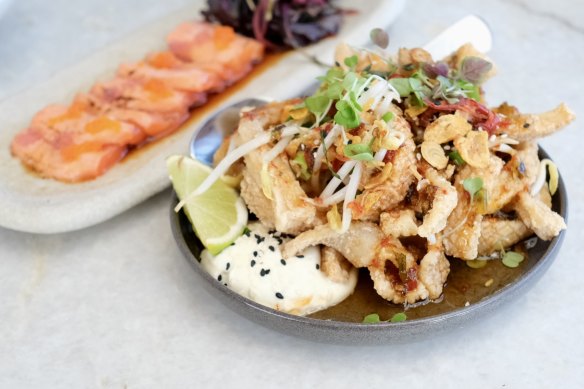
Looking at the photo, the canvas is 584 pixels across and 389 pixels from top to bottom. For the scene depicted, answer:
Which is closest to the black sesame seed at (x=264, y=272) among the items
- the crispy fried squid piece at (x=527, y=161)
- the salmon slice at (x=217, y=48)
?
the crispy fried squid piece at (x=527, y=161)

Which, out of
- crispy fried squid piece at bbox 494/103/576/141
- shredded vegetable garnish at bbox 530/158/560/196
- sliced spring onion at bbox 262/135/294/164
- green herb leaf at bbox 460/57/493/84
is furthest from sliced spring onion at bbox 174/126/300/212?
shredded vegetable garnish at bbox 530/158/560/196

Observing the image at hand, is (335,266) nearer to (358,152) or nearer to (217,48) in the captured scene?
(358,152)

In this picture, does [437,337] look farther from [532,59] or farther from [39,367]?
[532,59]

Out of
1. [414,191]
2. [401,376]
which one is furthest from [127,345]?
[414,191]

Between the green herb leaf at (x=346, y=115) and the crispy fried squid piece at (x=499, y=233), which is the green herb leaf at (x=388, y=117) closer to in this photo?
the green herb leaf at (x=346, y=115)

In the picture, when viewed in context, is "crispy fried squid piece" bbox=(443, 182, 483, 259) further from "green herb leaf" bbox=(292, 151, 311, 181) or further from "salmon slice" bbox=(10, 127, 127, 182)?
"salmon slice" bbox=(10, 127, 127, 182)
